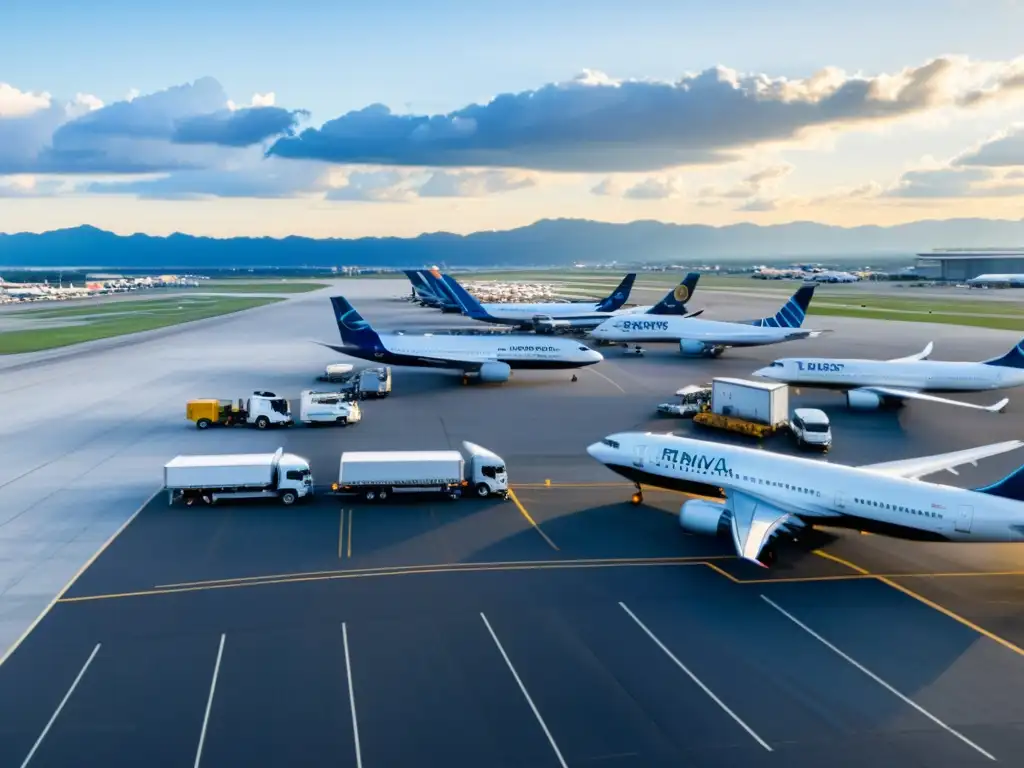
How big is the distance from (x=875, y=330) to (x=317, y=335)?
9232 centimetres

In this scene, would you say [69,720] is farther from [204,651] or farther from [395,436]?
[395,436]

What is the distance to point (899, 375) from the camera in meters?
69.1

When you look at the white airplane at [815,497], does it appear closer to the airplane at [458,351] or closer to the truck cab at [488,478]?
the truck cab at [488,478]

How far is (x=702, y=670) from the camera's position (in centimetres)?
2525

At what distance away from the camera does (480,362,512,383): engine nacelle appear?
79.7 m

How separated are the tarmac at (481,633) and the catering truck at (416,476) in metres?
1.17

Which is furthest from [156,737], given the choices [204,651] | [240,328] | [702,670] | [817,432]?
[240,328]

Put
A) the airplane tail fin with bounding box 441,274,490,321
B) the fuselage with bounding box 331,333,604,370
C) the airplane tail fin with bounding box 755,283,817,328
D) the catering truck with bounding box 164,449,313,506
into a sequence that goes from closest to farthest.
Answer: the catering truck with bounding box 164,449,313,506 < the fuselage with bounding box 331,333,604,370 < the airplane tail fin with bounding box 755,283,817,328 < the airplane tail fin with bounding box 441,274,490,321

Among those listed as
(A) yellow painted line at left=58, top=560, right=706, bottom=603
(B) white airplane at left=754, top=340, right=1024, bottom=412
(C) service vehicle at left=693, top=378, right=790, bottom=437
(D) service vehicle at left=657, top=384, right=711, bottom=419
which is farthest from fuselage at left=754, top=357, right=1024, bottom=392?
(A) yellow painted line at left=58, top=560, right=706, bottom=603

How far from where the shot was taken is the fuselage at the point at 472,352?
263ft

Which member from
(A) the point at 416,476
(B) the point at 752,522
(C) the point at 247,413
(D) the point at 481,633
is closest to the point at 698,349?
(C) the point at 247,413

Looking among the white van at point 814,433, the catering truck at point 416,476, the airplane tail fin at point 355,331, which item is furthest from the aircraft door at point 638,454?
the airplane tail fin at point 355,331

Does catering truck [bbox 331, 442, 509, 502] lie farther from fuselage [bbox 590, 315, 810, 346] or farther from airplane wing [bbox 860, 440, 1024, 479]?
fuselage [bbox 590, 315, 810, 346]

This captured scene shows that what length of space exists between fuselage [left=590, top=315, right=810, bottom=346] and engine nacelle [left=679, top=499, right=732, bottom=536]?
67617 mm
